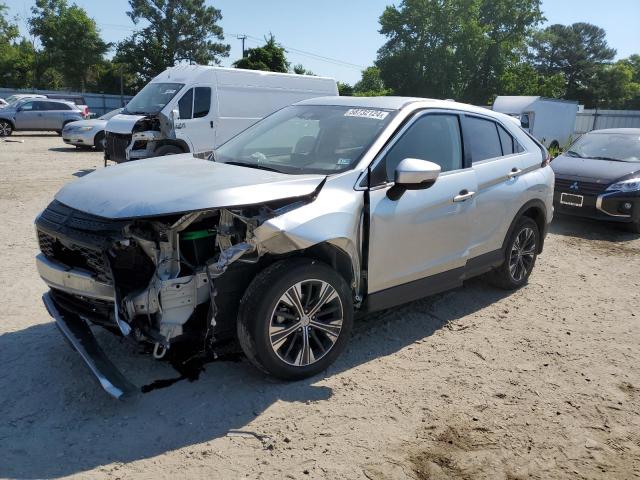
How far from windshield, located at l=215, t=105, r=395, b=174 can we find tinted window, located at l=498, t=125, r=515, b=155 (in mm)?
1590

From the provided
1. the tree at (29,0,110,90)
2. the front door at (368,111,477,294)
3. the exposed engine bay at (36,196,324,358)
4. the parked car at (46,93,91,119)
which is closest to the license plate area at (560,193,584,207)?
the front door at (368,111,477,294)

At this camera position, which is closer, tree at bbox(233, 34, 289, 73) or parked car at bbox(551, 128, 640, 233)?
parked car at bbox(551, 128, 640, 233)

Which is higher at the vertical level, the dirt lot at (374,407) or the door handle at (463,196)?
the door handle at (463,196)

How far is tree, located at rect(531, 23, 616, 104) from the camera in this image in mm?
78625

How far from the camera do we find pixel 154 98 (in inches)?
490

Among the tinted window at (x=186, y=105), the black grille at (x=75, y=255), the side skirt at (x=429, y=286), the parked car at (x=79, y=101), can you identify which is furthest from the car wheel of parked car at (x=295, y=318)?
the parked car at (x=79, y=101)

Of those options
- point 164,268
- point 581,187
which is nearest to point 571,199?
point 581,187

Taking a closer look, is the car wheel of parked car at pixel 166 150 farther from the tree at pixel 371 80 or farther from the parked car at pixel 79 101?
the tree at pixel 371 80

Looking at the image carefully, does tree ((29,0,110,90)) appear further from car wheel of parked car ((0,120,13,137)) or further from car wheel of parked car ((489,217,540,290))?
car wheel of parked car ((489,217,540,290))

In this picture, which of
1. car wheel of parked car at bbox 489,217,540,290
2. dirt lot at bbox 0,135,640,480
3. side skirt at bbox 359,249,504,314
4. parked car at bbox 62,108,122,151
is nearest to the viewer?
dirt lot at bbox 0,135,640,480

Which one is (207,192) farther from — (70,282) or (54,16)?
(54,16)

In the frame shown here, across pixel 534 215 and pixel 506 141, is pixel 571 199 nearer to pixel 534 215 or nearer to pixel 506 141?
pixel 534 215

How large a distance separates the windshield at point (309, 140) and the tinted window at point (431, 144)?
0.21 m

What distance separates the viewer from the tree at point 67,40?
171ft
